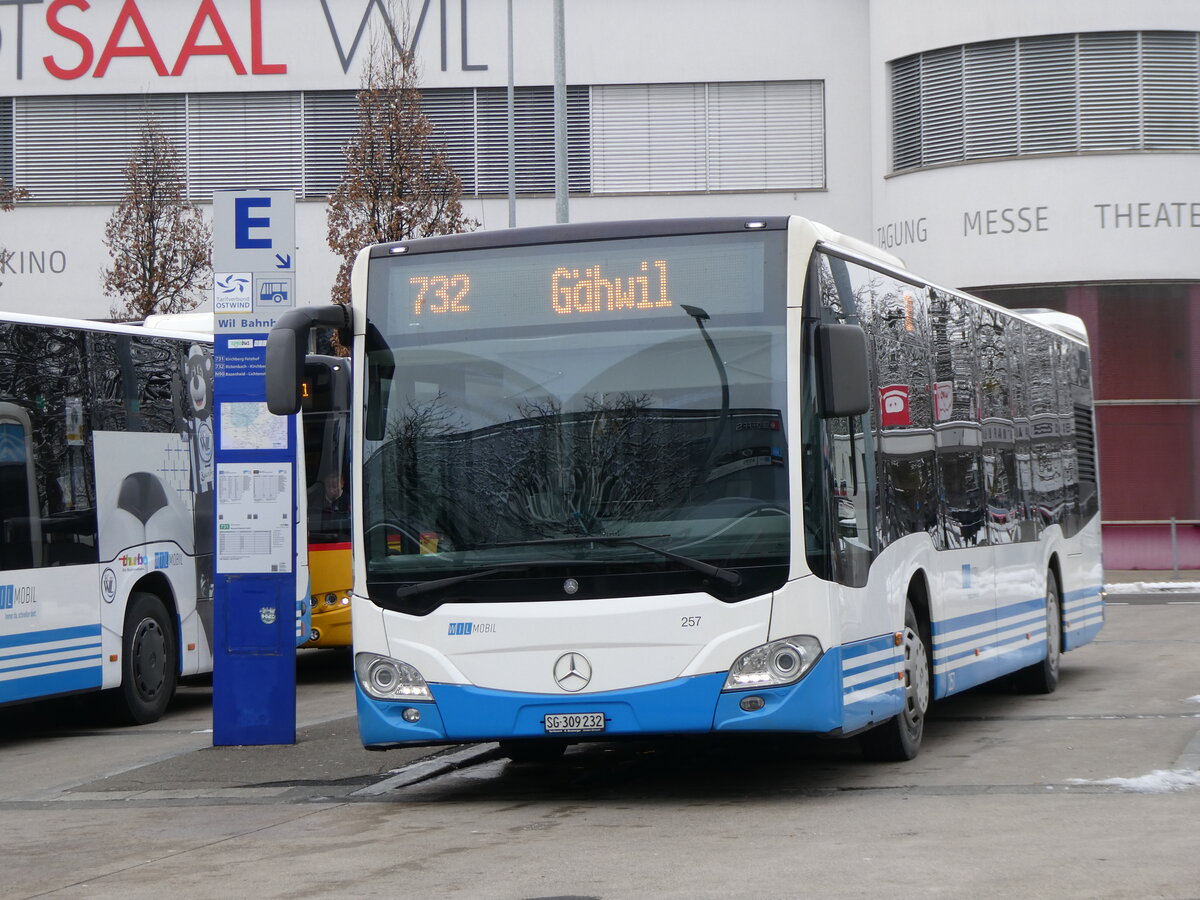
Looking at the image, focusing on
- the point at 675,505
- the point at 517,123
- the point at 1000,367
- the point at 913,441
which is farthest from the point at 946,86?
the point at 675,505

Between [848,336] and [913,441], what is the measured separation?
7.13ft

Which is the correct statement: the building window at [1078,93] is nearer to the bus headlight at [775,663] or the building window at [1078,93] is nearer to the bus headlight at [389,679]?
the bus headlight at [775,663]

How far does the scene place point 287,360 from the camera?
9.33 m

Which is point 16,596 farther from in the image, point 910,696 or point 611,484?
point 910,696

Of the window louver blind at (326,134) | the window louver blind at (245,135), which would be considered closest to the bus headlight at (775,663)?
the window louver blind at (326,134)

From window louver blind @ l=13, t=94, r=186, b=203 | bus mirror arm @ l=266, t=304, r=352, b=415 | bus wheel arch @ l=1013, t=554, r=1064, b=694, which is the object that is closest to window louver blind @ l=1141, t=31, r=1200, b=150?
window louver blind @ l=13, t=94, r=186, b=203

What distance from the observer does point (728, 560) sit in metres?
8.89

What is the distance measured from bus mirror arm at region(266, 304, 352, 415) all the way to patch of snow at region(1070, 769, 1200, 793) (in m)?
4.44

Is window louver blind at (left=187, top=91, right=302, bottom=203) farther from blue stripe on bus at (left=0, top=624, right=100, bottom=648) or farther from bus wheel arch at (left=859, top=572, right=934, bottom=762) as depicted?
bus wheel arch at (left=859, top=572, right=934, bottom=762)

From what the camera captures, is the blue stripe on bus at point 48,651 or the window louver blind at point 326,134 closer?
the blue stripe on bus at point 48,651

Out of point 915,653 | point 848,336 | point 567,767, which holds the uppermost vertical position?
point 848,336

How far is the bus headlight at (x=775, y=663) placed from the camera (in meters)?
8.88

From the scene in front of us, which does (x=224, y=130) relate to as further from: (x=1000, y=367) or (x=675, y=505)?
(x=675, y=505)

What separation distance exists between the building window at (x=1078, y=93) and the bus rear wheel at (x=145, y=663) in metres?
20.4
